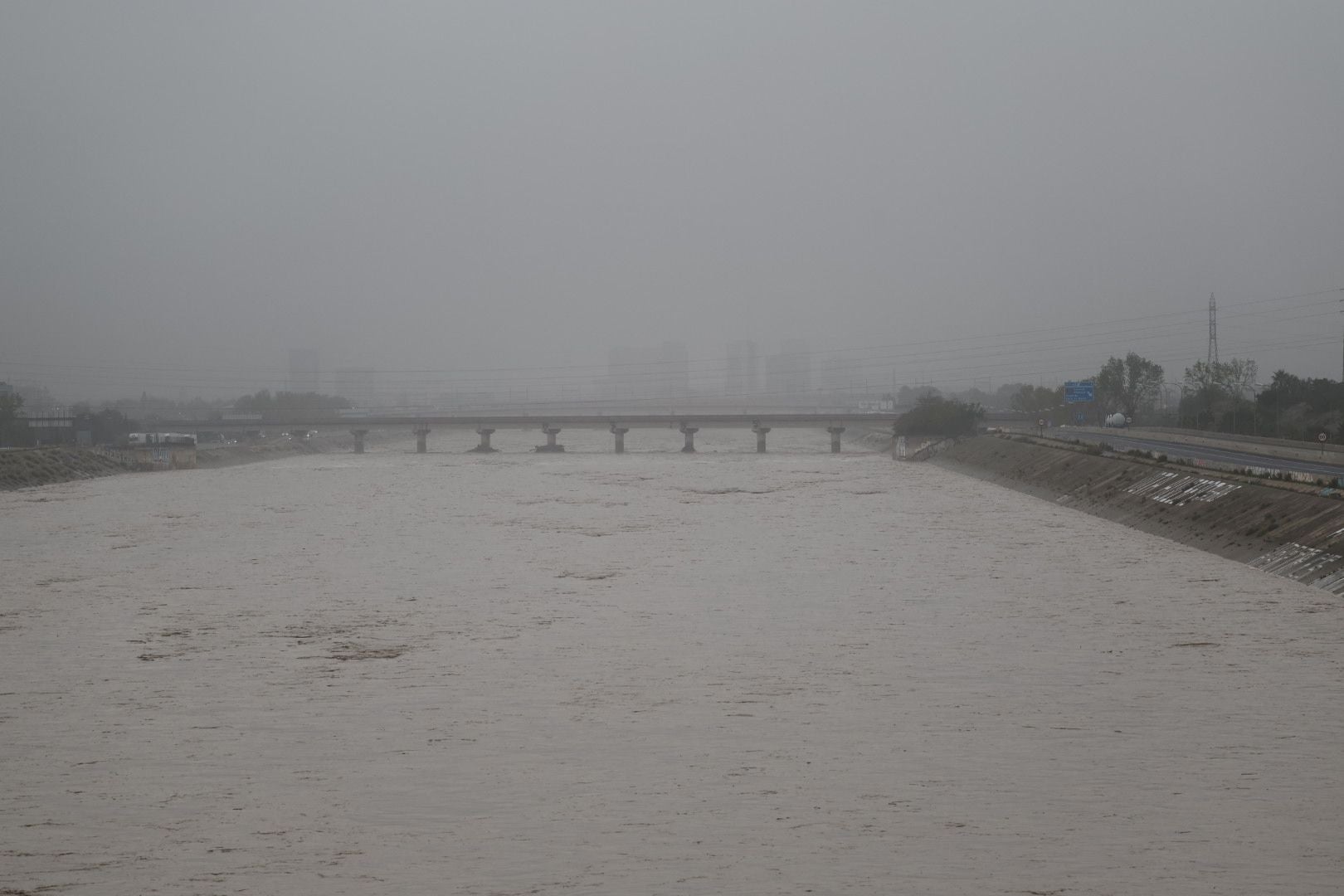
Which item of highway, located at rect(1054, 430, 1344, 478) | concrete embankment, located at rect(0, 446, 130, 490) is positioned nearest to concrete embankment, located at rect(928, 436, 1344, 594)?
highway, located at rect(1054, 430, 1344, 478)

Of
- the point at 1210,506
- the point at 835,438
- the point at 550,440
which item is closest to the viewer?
the point at 1210,506

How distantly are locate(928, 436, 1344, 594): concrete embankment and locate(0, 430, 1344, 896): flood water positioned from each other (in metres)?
1.38

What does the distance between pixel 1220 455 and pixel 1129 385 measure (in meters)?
69.3

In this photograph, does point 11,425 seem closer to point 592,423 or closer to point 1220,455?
point 592,423

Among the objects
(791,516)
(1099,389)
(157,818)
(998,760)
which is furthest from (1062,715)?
(1099,389)

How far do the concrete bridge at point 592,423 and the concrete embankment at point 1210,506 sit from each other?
5799cm

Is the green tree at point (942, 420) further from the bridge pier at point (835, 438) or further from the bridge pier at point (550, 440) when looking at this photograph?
the bridge pier at point (550, 440)

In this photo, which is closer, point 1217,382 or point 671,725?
point 671,725

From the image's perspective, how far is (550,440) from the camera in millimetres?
130875

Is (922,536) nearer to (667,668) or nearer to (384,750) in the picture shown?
(667,668)

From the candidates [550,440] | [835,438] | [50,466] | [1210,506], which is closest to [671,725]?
[1210,506]

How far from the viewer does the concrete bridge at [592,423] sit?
126 metres

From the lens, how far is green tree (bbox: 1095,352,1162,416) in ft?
400

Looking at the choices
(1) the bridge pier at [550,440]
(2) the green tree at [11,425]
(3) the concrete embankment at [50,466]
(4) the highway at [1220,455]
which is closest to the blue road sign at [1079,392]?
(4) the highway at [1220,455]
